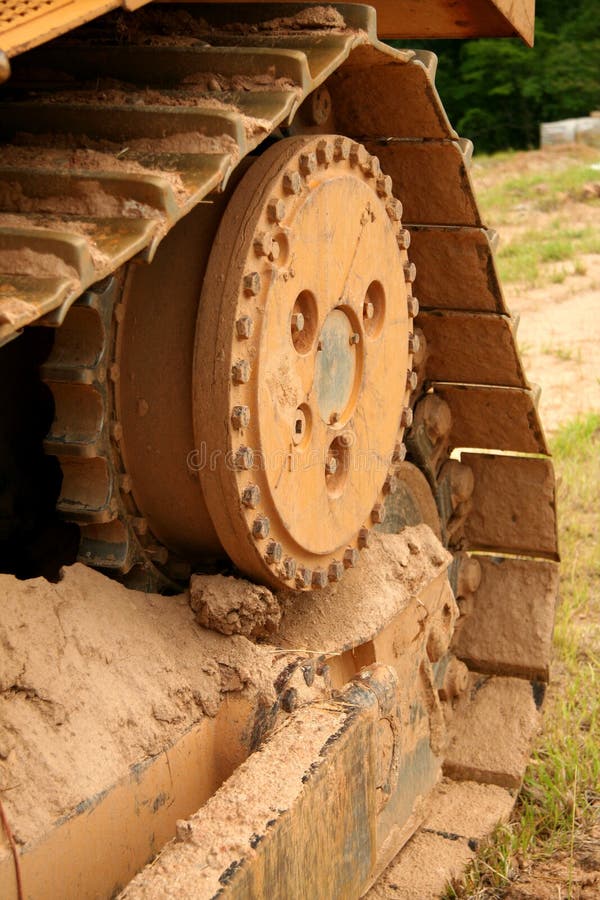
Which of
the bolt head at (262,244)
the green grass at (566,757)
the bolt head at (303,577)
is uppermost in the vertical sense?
the bolt head at (262,244)

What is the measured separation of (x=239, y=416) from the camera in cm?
197

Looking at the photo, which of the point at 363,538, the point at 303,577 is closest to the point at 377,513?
the point at 363,538

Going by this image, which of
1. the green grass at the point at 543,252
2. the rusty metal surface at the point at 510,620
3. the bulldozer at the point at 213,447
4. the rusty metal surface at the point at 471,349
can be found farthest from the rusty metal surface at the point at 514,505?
the green grass at the point at 543,252

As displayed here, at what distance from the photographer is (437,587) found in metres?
2.79

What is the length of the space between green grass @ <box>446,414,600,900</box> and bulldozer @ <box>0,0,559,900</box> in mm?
208

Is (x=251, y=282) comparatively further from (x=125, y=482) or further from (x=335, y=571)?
(x=335, y=571)

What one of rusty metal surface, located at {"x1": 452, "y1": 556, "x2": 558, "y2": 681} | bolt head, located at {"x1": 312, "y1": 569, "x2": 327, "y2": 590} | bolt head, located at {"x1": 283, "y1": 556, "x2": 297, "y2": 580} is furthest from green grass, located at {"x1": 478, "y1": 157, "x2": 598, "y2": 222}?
bolt head, located at {"x1": 283, "y1": 556, "x2": 297, "y2": 580}

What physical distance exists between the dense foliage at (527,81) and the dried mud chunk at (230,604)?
21.4 metres

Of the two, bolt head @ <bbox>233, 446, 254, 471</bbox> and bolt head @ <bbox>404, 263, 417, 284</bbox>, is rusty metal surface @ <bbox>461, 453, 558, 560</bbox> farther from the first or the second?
bolt head @ <bbox>233, 446, 254, 471</bbox>

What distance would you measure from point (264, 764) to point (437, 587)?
1.02 meters

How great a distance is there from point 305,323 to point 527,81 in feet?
71.2

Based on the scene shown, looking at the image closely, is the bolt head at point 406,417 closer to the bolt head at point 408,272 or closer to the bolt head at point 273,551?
the bolt head at point 408,272

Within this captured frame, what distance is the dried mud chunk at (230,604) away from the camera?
2.14 metres

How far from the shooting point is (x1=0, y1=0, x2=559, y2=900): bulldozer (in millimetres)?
1713
